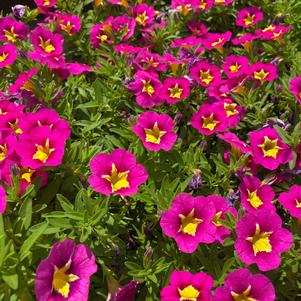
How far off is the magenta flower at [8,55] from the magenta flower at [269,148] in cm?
155

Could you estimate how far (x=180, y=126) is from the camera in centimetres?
293

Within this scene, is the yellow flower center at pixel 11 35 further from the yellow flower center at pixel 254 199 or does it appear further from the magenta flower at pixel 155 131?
the yellow flower center at pixel 254 199

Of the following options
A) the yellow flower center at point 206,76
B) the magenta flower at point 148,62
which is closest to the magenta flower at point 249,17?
the yellow flower center at point 206,76

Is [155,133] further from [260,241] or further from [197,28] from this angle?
[197,28]

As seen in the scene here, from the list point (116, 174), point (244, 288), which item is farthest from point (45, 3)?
point (244, 288)

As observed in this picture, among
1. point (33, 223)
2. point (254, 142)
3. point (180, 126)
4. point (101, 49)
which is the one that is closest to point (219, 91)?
point (180, 126)

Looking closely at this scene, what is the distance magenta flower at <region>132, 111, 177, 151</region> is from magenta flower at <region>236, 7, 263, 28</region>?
1.51 metres

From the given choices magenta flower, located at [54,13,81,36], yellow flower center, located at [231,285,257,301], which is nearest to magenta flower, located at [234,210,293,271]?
yellow flower center, located at [231,285,257,301]

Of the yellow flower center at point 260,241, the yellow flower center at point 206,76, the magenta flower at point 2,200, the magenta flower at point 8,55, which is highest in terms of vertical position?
the magenta flower at point 2,200

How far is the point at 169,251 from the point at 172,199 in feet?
0.80

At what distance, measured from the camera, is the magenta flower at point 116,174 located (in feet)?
6.71

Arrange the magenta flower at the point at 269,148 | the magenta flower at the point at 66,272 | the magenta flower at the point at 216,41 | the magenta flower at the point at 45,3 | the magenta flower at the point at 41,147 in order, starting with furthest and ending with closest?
the magenta flower at the point at 45,3 → the magenta flower at the point at 216,41 → the magenta flower at the point at 269,148 → the magenta flower at the point at 41,147 → the magenta flower at the point at 66,272

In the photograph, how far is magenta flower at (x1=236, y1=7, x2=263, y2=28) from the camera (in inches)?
141

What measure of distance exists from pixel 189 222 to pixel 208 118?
83 cm
